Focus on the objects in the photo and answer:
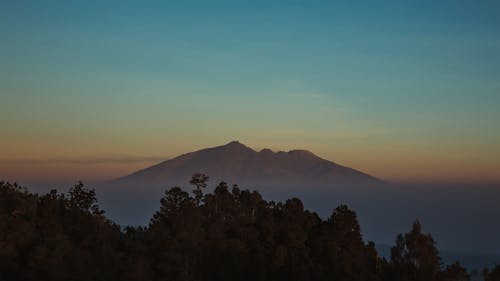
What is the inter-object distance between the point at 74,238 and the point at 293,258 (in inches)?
470

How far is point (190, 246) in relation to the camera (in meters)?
31.6

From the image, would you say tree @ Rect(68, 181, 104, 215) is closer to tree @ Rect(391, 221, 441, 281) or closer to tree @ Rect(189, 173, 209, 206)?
tree @ Rect(189, 173, 209, 206)

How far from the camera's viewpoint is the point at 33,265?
2842 cm

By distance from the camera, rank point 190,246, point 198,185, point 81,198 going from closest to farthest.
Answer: point 190,246
point 81,198
point 198,185

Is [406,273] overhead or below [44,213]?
below

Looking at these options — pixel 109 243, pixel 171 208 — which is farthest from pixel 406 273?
pixel 109 243

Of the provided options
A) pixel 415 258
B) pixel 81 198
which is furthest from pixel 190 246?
pixel 415 258

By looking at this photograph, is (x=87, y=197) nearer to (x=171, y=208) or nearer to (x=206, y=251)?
(x=171, y=208)

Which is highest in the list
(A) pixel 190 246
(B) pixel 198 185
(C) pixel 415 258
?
(B) pixel 198 185

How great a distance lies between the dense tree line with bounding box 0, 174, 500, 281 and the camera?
2906 centimetres

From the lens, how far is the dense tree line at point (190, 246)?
2906 centimetres

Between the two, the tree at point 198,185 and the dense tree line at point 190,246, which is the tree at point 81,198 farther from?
the tree at point 198,185

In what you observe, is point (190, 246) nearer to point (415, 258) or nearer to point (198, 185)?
point (198, 185)

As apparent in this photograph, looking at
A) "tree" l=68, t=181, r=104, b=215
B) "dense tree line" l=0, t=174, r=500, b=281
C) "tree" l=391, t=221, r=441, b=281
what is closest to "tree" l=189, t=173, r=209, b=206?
"dense tree line" l=0, t=174, r=500, b=281
